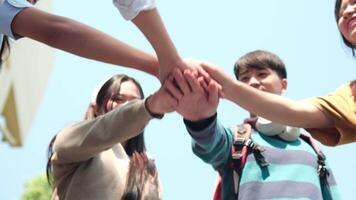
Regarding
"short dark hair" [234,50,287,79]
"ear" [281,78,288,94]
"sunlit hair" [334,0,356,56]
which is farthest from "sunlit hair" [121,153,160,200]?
"sunlit hair" [334,0,356,56]

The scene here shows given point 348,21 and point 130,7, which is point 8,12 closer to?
point 130,7

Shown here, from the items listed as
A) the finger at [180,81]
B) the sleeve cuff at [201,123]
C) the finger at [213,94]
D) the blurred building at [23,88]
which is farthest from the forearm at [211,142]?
the blurred building at [23,88]

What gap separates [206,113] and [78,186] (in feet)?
1.55

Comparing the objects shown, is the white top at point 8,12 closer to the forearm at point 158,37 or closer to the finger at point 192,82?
the forearm at point 158,37

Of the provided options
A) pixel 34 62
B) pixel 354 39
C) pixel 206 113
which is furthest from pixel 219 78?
pixel 34 62

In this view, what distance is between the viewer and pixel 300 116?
56.9 inches

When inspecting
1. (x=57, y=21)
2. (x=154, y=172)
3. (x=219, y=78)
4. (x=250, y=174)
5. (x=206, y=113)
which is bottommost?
(x=154, y=172)

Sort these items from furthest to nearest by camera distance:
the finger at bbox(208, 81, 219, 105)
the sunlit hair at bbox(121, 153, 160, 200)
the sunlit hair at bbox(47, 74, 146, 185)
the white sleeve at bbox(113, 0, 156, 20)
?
1. the sunlit hair at bbox(47, 74, 146, 185)
2. the sunlit hair at bbox(121, 153, 160, 200)
3. the finger at bbox(208, 81, 219, 105)
4. the white sleeve at bbox(113, 0, 156, 20)

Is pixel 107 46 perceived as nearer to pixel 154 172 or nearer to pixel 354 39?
pixel 154 172

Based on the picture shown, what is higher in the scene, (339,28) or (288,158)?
(339,28)

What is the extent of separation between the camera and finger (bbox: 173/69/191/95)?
1351mm

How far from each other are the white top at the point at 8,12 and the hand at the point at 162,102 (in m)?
0.42

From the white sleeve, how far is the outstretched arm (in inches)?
11.5

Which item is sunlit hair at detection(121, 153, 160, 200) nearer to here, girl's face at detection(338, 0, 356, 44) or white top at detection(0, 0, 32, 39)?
white top at detection(0, 0, 32, 39)
